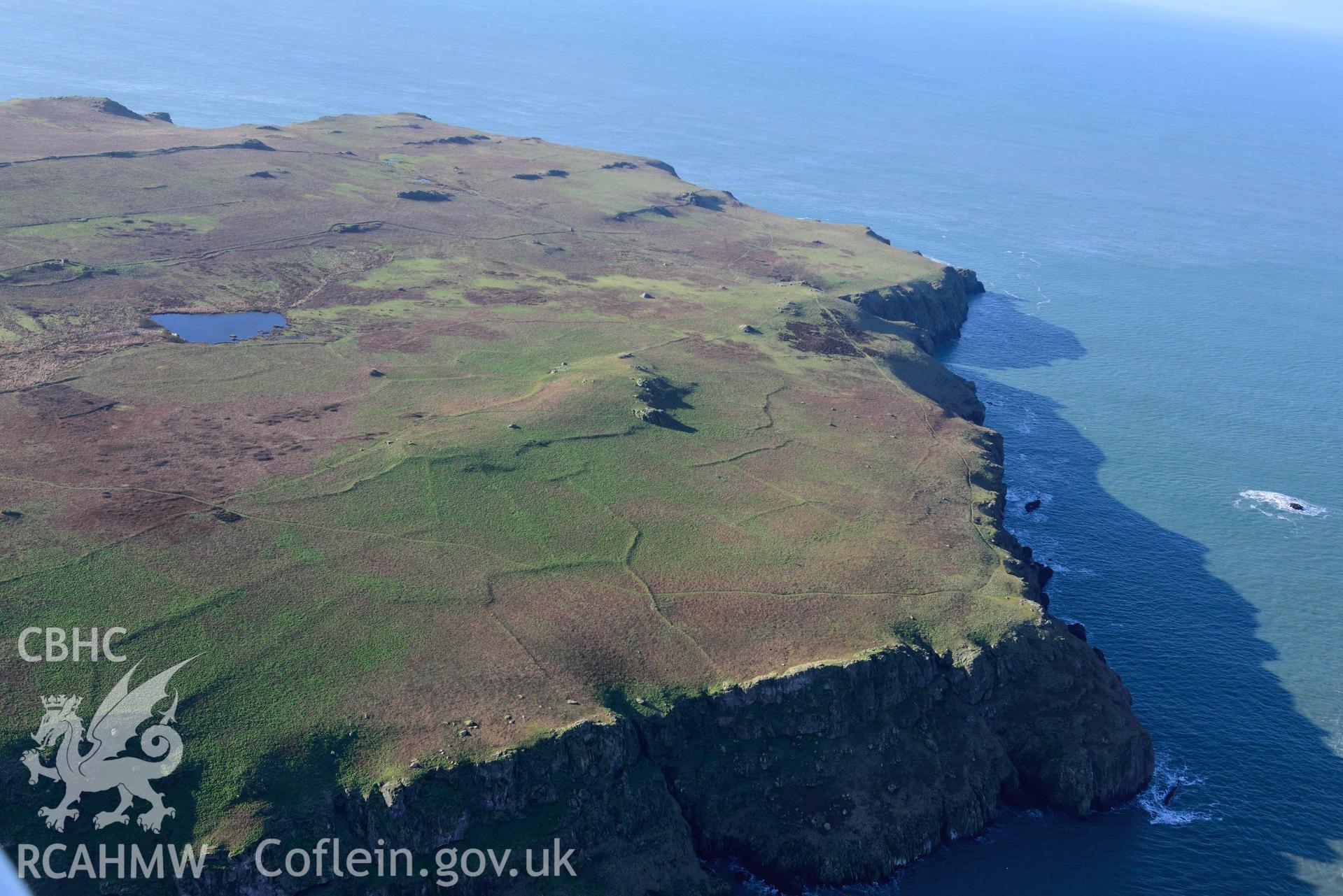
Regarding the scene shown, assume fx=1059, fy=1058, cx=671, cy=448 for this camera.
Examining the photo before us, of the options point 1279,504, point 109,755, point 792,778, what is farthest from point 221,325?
point 1279,504

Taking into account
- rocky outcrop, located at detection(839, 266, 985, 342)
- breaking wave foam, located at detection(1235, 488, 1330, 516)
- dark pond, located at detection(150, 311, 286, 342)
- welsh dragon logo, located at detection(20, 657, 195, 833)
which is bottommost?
dark pond, located at detection(150, 311, 286, 342)

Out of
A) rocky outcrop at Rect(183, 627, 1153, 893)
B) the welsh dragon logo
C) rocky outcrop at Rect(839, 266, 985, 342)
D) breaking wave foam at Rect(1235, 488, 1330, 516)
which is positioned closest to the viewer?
the welsh dragon logo

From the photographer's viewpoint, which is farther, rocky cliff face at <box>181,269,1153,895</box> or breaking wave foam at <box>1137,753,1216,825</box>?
breaking wave foam at <box>1137,753,1216,825</box>

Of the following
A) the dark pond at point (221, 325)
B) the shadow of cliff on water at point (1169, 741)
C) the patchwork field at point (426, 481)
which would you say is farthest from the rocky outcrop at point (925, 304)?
the dark pond at point (221, 325)

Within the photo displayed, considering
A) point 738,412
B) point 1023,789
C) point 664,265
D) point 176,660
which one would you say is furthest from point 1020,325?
point 176,660

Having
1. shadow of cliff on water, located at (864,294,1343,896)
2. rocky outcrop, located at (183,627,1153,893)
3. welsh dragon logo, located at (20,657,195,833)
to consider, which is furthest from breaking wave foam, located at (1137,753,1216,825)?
welsh dragon logo, located at (20,657,195,833)

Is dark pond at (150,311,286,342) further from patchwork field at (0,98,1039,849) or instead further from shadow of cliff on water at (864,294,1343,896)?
shadow of cliff on water at (864,294,1343,896)
